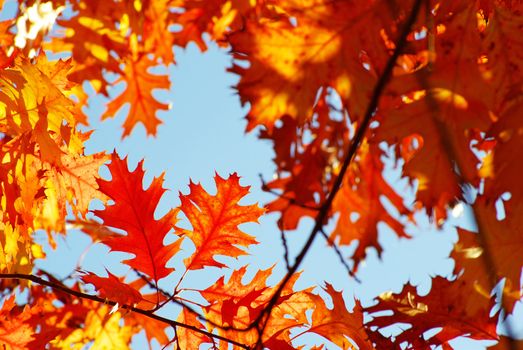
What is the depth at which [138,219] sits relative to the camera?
5.67ft

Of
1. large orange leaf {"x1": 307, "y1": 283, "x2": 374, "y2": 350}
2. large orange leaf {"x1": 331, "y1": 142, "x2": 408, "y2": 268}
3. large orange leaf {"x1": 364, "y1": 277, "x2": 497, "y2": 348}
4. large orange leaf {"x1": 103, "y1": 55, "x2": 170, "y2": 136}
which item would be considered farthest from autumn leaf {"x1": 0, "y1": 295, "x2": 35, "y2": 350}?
large orange leaf {"x1": 103, "y1": 55, "x2": 170, "y2": 136}

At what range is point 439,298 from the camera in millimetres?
1583

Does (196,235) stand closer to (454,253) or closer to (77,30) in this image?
(454,253)

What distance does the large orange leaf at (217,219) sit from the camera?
1.77m

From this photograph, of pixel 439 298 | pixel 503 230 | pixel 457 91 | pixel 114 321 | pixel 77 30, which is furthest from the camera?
pixel 77 30

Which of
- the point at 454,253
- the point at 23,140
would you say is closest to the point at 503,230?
the point at 454,253

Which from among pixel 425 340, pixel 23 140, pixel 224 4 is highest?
pixel 224 4

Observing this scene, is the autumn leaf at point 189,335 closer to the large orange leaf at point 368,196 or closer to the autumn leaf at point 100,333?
the autumn leaf at point 100,333

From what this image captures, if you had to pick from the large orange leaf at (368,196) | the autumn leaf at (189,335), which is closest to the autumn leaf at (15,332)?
the autumn leaf at (189,335)

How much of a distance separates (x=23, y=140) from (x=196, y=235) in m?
0.53

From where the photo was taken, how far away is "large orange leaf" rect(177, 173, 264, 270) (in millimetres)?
1771

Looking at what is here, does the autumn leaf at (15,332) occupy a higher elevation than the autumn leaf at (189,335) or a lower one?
higher

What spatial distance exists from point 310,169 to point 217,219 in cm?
38

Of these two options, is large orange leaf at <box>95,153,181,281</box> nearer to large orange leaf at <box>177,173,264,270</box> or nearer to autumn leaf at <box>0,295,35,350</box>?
large orange leaf at <box>177,173,264,270</box>
